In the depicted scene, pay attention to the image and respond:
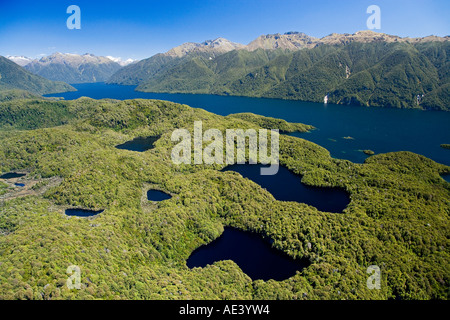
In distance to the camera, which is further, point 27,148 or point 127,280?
point 27,148

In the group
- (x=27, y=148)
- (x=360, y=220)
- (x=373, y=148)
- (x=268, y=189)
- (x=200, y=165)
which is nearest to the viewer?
(x=360, y=220)

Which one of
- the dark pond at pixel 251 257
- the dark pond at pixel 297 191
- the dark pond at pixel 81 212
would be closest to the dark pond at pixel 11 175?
the dark pond at pixel 81 212

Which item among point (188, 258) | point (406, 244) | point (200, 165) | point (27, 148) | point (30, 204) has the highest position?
point (27, 148)

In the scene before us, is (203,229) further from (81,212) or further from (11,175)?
(11,175)

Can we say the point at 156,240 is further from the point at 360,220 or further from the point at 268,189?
the point at 360,220

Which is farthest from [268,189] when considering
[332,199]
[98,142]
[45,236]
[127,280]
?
[98,142]

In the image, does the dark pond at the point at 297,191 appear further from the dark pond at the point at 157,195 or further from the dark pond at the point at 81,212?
the dark pond at the point at 81,212
